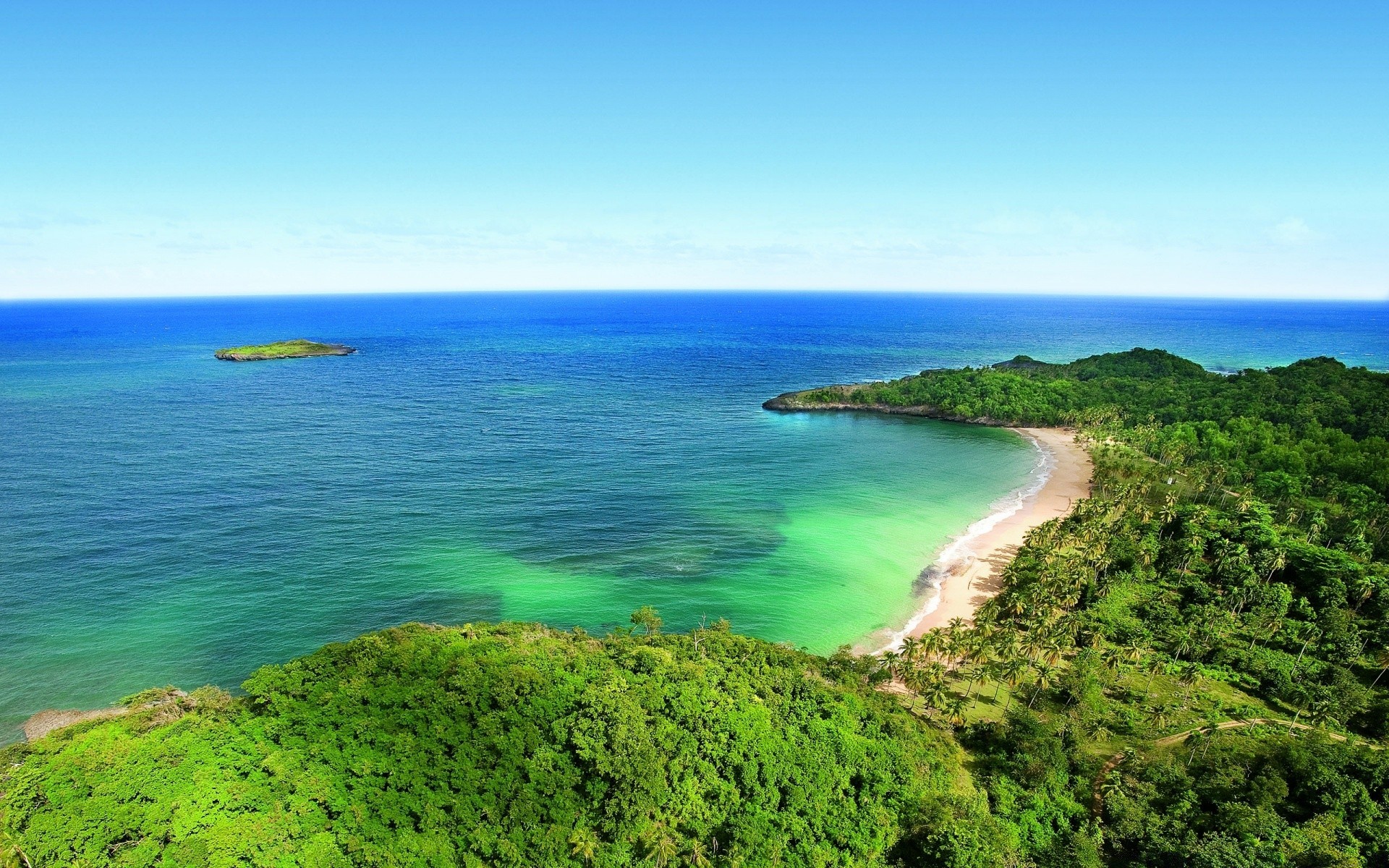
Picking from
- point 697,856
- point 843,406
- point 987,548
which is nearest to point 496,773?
point 697,856

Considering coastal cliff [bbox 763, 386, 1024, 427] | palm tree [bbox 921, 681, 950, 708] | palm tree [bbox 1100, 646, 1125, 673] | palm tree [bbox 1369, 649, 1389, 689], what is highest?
coastal cliff [bbox 763, 386, 1024, 427]

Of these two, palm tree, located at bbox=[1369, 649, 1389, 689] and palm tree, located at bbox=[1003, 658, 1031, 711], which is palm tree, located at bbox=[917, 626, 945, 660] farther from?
palm tree, located at bbox=[1369, 649, 1389, 689]

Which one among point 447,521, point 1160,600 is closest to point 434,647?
point 447,521

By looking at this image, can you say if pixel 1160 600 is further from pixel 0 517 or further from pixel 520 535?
pixel 0 517

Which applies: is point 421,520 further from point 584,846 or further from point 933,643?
point 933,643

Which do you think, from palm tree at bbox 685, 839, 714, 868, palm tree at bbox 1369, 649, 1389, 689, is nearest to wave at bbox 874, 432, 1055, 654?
palm tree at bbox 685, 839, 714, 868

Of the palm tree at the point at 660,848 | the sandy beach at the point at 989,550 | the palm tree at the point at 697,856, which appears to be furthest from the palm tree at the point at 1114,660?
the palm tree at the point at 660,848

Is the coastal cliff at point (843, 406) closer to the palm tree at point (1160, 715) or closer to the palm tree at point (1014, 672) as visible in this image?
the palm tree at point (1160, 715)
